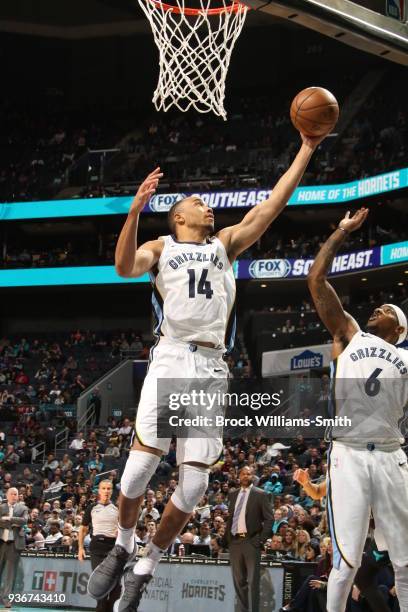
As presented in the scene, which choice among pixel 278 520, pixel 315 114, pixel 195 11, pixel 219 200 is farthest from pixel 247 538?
pixel 219 200

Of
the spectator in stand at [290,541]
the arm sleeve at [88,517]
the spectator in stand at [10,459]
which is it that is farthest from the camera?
the spectator in stand at [10,459]

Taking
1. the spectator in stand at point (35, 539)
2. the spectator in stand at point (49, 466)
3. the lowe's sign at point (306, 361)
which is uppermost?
the lowe's sign at point (306, 361)

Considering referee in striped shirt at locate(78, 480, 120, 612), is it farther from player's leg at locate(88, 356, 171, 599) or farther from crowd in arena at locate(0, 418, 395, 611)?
player's leg at locate(88, 356, 171, 599)

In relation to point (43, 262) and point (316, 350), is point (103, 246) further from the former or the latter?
point (316, 350)

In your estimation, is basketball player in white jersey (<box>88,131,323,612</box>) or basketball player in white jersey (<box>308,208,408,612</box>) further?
basketball player in white jersey (<box>308,208,408,612</box>)

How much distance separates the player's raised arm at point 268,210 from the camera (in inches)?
241

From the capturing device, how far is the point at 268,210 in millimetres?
6156

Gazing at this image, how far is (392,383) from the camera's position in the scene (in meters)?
6.51

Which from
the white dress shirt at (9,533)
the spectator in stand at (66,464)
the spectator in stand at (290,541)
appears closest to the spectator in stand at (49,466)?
the spectator in stand at (66,464)

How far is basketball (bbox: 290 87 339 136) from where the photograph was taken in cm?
632

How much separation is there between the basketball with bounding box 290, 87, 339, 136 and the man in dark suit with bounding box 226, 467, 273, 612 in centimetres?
685

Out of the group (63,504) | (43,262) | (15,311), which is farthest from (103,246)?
(63,504)

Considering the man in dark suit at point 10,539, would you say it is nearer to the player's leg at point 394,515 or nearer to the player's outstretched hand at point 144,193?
the player's leg at point 394,515

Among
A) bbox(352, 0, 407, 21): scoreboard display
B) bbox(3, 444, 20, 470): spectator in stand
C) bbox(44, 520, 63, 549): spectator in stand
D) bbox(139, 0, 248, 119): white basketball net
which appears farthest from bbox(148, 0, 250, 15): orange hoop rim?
bbox(3, 444, 20, 470): spectator in stand
